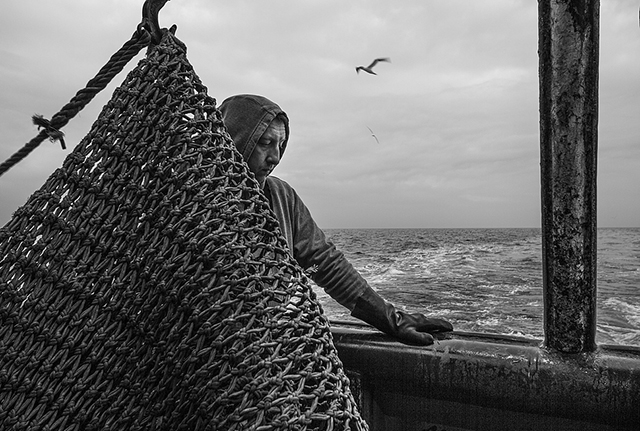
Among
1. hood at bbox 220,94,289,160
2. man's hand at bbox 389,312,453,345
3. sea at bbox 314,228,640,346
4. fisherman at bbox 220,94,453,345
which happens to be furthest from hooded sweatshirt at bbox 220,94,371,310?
sea at bbox 314,228,640,346

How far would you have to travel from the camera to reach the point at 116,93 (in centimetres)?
121

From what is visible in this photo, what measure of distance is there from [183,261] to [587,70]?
1.80 m

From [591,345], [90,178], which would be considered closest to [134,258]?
[90,178]

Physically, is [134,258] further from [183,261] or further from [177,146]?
[177,146]

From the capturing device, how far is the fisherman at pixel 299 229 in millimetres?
1911

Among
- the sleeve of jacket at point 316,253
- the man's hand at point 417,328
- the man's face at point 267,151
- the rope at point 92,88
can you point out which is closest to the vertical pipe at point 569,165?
the man's hand at point 417,328

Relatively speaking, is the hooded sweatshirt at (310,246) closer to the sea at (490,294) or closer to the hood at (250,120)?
the hood at (250,120)

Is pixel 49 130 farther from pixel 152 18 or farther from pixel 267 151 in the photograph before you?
pixel 267 151

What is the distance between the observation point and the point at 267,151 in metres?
1.96

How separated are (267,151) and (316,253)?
59cm

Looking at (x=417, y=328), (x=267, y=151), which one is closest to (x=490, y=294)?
(x=417, y=328)

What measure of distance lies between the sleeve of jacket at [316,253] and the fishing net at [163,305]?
3.73 ft

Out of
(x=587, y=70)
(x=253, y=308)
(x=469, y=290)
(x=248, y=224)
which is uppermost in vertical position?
(x=587, y=70)

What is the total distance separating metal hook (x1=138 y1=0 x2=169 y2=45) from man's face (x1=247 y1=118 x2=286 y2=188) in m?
0.71
